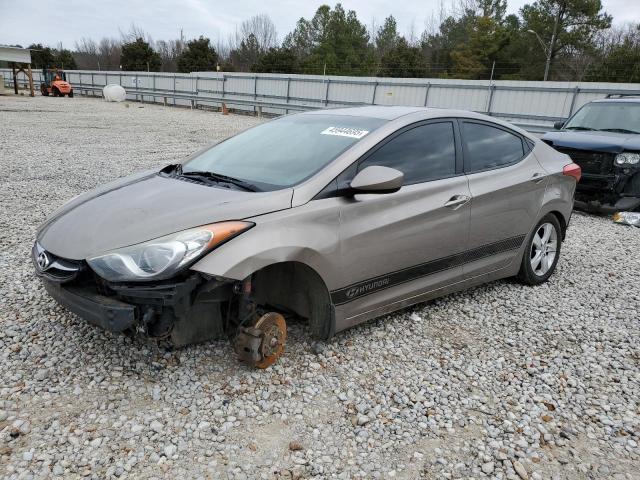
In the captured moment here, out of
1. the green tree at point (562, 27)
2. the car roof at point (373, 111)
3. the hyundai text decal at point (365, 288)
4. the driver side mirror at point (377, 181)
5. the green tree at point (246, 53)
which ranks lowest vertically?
the hyundai text decal at point (365, 288)

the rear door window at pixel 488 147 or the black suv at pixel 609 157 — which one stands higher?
the rear door window at pixel 488 147

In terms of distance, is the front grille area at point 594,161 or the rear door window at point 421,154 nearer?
the rear door window at point 421,154

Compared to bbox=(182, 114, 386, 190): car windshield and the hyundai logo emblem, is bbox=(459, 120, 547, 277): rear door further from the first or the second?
the hyundai logo emblem

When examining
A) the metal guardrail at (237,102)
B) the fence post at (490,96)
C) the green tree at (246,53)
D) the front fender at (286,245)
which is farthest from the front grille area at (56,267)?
the green tree at (246,53)

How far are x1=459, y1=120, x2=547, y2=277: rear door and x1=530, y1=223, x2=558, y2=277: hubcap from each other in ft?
0.99

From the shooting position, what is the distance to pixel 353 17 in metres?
56.7

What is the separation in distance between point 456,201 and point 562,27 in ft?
147

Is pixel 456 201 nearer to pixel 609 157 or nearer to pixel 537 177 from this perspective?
pixel 537 177

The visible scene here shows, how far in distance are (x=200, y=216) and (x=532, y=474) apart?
7.12ft

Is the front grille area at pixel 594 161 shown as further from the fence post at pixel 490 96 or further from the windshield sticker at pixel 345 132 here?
the fence post at pixel 490 96

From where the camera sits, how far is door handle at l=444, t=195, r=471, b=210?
12.7 feet

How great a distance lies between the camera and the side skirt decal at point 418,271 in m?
3.37

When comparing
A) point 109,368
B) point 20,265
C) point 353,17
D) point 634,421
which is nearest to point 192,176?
point 109,368

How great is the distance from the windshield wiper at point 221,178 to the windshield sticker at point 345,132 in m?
0.78
